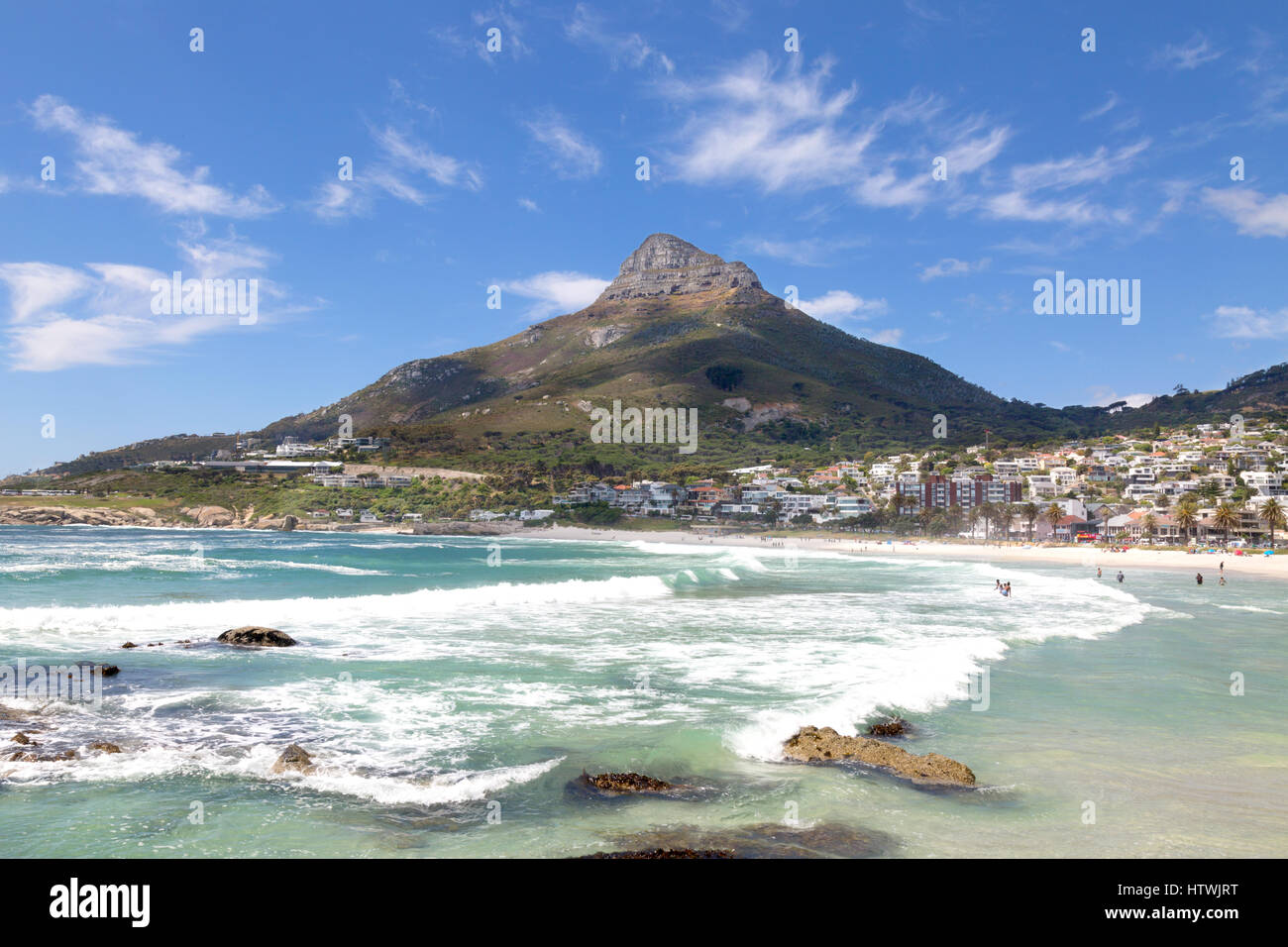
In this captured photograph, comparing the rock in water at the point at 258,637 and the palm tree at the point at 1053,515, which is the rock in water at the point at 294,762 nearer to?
the rock in water at the point at 258,637

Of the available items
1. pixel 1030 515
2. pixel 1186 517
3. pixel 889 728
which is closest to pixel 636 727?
pixel 889 728

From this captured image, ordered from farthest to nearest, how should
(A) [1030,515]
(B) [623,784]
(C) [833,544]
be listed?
(A) [1030,515]
(C) [833,544]
(B) [623,784]

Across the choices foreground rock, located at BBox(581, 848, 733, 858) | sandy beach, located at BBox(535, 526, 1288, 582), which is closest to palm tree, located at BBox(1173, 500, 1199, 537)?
sandy beach, located at BBox(535, 526, 1288, 582)

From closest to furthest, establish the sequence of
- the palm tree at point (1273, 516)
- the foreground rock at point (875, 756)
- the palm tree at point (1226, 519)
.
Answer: the foreground rock at point (875, 756), the palm tree at point (1273, 516), the palm tree at point (1226, 519)

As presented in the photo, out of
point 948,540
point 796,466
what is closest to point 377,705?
point 948,540

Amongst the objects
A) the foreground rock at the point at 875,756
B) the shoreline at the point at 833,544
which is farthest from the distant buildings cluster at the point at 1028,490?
the foreground rock at the point at 875,756

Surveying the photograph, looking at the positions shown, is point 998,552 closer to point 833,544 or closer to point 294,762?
point 833,544

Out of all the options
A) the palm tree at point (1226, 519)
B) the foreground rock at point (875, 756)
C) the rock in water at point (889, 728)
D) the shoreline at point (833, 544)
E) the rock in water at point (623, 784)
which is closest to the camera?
the rock in water at point (623, 784)
